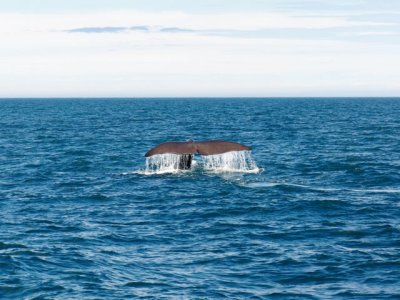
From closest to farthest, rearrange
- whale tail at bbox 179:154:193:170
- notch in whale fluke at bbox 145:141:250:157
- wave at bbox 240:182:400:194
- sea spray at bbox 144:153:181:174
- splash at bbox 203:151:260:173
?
1. notch in whale fluke at bbox 145:141:250:157
2. wave at bbox 240:182:400:194
3. whale tail at bbox 179:154:193:170
4. sea spray at bbox 144:153:181:174
5. splash at bbox 203:151:260:173

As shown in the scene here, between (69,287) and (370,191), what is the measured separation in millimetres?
19952

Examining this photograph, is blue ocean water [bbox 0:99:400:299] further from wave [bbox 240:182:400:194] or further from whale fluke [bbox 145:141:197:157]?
whale fluke [bbox 145:141:197:157]

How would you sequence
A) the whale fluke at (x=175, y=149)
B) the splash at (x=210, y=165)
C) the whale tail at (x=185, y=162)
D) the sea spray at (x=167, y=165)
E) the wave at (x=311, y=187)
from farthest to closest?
1. the splash at (x=210, y=165)
2. the sea spray at (x=167, y=165)
3. the whale tail at (x=185, y=162)
4. the wave at (x=311, y=187)
5. the whale fluke at (x=175, y=149)

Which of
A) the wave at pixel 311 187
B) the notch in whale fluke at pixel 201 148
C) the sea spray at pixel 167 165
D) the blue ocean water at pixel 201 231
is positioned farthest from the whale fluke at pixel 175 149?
the sea spray at pixel 167 165

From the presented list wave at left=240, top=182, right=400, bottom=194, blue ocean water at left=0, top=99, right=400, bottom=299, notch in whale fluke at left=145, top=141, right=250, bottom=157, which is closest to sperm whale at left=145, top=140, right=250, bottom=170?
notch in whale fluke at left=145, top=141, right=250, bottom=157

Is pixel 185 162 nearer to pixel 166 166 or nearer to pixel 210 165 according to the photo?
pixel 166 166

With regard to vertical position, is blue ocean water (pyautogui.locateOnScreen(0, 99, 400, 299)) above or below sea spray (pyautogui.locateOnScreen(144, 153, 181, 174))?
below

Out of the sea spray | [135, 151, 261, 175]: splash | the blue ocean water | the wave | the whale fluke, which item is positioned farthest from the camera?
[135, 151, 261, 175]: splash

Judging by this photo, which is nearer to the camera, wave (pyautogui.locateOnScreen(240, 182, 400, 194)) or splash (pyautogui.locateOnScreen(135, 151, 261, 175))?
wave (pyautogui.locateOnScreen(240, 182, 400, 194))

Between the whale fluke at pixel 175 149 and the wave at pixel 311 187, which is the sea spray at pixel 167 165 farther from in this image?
the whale fluke at pixel 175 149

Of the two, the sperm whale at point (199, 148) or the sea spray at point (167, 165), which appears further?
the sea spray at point (167, 165)

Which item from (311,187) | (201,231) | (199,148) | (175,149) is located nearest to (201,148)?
(199,148)

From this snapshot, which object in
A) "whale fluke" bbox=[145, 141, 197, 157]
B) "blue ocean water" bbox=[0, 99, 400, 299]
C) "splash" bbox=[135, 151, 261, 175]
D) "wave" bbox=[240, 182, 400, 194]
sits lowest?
"blue ocean water" bbox=[0, 99, 400, 299]

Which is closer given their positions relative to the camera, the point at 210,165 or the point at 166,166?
the point at 166,166
